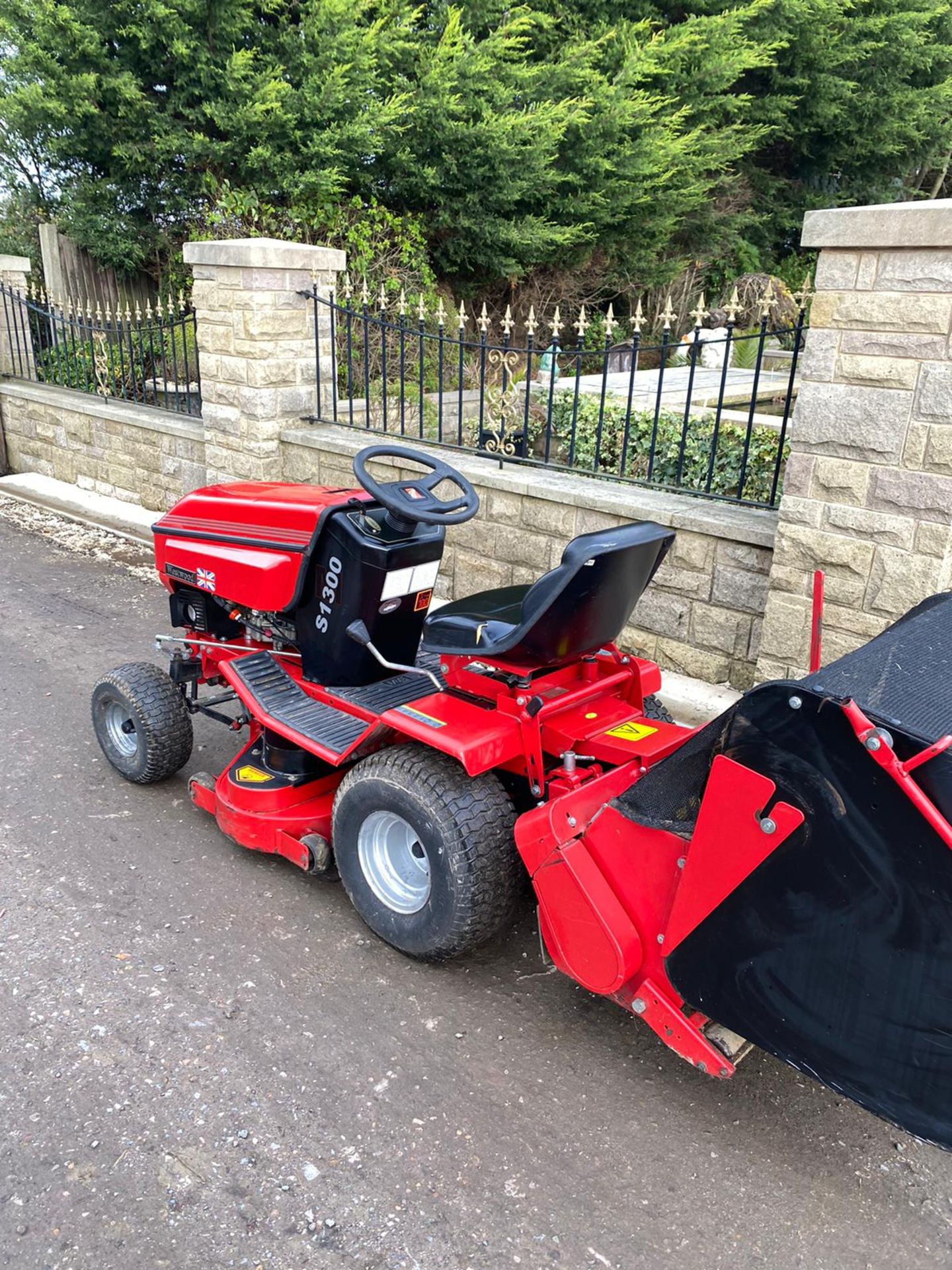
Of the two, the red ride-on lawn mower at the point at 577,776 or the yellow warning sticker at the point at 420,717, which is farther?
the yellow warning sticker at the point at 420,717

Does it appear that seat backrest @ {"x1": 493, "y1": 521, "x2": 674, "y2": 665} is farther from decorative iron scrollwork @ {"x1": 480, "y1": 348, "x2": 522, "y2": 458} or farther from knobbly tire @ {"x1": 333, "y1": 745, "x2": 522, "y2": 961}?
decorative iron scrollwork @ {"x1": 480, "y1": 348, "x2": 522, "y2": 458}

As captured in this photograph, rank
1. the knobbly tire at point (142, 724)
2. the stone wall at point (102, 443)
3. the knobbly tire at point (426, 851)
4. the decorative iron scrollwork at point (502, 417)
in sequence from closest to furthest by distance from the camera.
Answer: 1. the knobbly tire at point (426, 851)
2. the knobbly tire at point (142, 724)
3. the decorative iron scrollwork at point (502, 417)
4. the stone wall at point (102, 443)

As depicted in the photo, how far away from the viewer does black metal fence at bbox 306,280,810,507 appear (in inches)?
189

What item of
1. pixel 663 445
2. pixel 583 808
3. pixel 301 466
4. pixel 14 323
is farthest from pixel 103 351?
pixel 583 808

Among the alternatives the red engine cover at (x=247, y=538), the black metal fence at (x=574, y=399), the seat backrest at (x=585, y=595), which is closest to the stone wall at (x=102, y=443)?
the black metal fence at (x=574, y=399)

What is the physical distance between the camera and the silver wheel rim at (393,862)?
120 inches

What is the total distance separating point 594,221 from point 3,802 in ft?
37.0

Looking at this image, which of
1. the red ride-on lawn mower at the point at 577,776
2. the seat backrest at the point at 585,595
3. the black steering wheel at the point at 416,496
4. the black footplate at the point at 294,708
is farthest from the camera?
the black footplate at the point at 294,708

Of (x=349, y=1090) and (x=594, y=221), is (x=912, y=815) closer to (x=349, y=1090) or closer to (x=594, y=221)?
(x=349, y=1090)

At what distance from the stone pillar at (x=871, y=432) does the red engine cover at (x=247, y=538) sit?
1864mm

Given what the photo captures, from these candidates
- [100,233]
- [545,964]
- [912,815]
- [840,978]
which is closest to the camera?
[912,815]

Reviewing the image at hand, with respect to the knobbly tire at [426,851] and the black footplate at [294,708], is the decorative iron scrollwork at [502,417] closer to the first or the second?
the black footplate at [294,708]

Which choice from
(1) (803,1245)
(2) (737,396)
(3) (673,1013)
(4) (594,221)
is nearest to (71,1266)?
(3) (673,1013)

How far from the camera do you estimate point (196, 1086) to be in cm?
257
